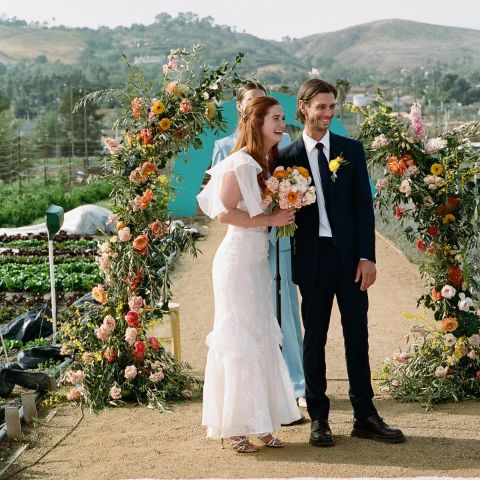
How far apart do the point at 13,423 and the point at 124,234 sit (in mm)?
1260

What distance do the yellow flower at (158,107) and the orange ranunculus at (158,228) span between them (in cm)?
62

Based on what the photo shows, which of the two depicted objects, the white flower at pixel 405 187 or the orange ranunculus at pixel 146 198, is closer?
the white flower at pixel 405 187

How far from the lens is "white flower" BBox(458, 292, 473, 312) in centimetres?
561

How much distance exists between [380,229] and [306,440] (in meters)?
10.7

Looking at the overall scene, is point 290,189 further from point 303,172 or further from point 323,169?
point 323,169

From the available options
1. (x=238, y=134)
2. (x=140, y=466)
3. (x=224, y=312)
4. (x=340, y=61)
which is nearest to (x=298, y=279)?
(x=224, y=312)

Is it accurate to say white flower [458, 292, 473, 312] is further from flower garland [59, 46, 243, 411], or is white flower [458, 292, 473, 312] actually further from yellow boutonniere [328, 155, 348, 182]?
flower garland [59, 46, 243, 411]

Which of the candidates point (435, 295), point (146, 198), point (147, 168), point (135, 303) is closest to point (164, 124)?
point (147, 168)

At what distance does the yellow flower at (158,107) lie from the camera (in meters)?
5.76

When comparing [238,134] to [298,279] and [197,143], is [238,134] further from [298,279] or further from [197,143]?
[197,143]

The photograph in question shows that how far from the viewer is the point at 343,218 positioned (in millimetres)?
4699

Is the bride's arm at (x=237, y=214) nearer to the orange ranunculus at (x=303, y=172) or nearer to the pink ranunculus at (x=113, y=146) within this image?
the orange ranunculus at (x=303, y=172)

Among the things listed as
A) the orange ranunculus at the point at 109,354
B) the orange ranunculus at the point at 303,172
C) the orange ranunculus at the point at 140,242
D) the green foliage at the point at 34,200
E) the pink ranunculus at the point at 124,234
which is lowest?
the green foliage at the point at 34,200

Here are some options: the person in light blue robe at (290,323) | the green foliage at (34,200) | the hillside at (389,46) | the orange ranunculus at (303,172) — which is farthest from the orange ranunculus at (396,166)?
the hillside at (389,46)
